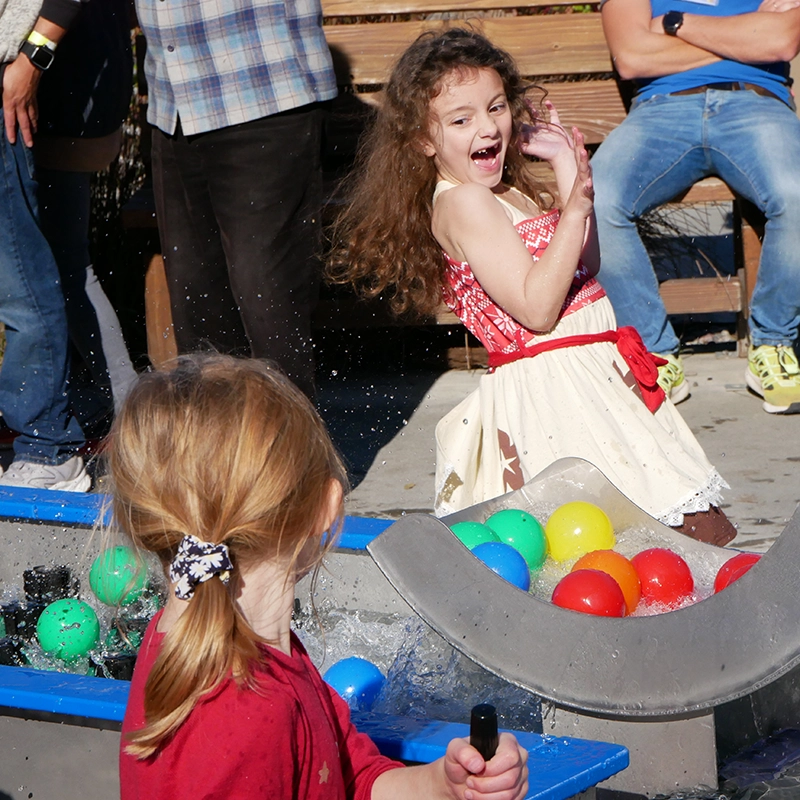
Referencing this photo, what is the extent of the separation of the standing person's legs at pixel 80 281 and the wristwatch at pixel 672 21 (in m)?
2.27

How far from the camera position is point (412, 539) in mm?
2250

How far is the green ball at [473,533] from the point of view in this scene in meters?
2.74

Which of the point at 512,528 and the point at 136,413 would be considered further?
the point at 512,528

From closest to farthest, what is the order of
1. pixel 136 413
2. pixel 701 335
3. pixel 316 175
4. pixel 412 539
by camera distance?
pixel 136 413 < pixel 412 539 < pixel 316 175 < pixel 701 335

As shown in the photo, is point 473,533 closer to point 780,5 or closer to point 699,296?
point 780,5

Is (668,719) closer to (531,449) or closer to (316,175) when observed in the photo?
(531,449)

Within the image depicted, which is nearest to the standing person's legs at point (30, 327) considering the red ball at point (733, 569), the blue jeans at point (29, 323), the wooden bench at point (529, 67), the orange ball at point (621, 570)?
the blue jeans at point (29, 323)

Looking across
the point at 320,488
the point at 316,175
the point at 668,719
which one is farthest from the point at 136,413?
the point at 316,175

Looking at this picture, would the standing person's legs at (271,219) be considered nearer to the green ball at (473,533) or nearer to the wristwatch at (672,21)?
the green ball at (473,533)

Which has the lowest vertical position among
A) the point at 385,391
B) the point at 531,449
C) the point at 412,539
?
the point at 385,391

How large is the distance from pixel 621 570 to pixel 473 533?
366 mm

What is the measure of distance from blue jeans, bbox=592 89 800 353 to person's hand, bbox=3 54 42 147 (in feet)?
6.90

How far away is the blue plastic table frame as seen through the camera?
1745 millimetres

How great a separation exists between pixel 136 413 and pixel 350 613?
1448mm
